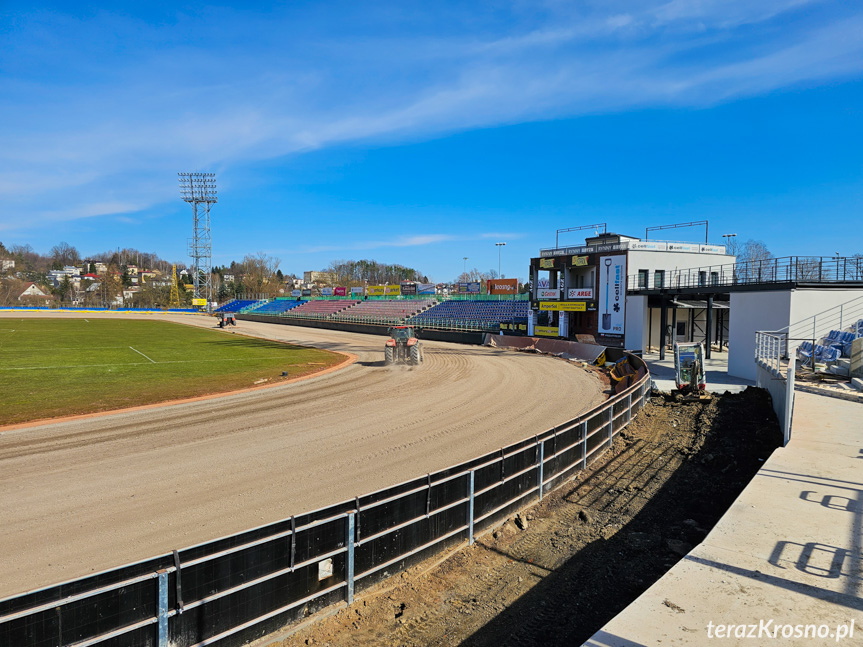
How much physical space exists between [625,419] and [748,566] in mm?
8716

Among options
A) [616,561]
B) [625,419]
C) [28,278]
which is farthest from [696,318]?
[28,278]

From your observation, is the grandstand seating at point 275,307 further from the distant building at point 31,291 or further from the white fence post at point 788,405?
the distant building at point 31,291

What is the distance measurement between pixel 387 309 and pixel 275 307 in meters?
41.0

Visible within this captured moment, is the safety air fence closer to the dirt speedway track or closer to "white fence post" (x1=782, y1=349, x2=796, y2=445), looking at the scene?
the dirt speedway track

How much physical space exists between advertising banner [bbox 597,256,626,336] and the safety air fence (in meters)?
30.5

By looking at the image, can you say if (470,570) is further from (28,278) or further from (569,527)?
(28,278)

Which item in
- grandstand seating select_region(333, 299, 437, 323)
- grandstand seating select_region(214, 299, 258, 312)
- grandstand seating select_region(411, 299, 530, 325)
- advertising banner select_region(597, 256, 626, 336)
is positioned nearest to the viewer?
advertising banner select_region(597, 256, 626, 336)

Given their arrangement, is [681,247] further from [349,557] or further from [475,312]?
[349,557]

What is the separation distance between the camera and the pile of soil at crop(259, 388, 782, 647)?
5.81m

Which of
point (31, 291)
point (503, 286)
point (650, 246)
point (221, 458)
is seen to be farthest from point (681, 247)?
point (31, 291)

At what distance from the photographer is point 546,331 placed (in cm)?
4241

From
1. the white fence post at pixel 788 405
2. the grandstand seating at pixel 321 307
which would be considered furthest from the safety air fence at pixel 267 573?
the grandstand seating at pixel 321 307

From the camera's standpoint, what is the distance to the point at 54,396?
17.8 meters

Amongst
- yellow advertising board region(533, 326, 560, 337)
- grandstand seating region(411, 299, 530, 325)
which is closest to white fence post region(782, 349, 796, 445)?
yellow advertising board region(533, 326, 560, 337)
